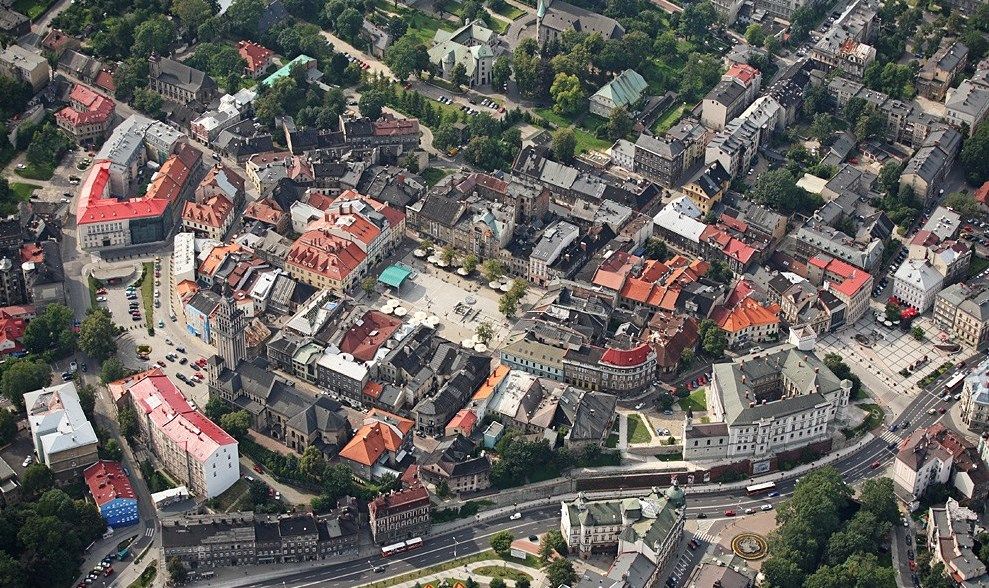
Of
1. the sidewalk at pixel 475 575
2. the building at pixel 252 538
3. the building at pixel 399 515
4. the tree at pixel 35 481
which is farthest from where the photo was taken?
the tree at pixel 35 481

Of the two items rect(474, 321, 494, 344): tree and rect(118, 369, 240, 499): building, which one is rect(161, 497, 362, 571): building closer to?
rect(118, 369, 240, 499): building

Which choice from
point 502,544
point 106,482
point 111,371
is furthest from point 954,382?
point 111,371

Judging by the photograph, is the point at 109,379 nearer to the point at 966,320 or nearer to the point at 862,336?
the point at 862,336

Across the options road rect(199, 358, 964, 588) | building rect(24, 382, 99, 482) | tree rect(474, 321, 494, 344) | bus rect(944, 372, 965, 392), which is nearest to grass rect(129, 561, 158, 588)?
road rect(199, 358, 964, 588)

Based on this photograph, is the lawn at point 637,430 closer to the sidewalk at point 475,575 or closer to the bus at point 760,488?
the bus at point 760,488

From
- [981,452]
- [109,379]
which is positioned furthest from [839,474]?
[109,379]

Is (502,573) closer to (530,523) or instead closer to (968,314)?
(530,523)

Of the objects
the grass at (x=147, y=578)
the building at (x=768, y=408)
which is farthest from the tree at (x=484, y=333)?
the grass at (x=147, y=578)
